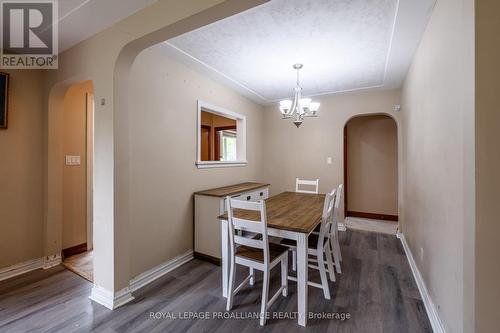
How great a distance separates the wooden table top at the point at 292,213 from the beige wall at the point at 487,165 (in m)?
0.96

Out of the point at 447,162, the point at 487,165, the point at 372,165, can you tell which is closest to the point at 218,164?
Result: the point at 447,162

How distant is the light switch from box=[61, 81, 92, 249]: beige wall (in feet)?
0.13

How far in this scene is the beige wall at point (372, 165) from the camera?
4.77m

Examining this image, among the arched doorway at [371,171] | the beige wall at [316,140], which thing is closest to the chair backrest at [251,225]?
the beige wall at [316,140]

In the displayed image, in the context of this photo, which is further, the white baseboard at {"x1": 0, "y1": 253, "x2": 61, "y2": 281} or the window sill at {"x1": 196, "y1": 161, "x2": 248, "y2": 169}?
the window sill at {"x1": 196, "y1": 161, "x2": 248, "y2": 169}

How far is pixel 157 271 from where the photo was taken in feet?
8.33

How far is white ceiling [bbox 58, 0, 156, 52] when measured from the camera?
172cm

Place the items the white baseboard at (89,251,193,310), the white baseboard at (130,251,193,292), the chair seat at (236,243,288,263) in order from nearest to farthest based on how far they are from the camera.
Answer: the chair seat at (236,243,288,263) → the white baseboard at (89,251,193,310) → the white baseboard at (130,251,193,292)

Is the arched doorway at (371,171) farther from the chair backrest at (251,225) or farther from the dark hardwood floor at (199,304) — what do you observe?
the chair backrest at (251,225)

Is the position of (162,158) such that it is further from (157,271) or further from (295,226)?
(295,226)

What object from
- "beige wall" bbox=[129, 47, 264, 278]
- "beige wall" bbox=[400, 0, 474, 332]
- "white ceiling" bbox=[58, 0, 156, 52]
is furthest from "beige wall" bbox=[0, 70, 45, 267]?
"beige wall" bbox=[400, 0, 474, 332]

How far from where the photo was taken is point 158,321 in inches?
71.8

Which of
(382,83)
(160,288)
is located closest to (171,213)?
(160,288)

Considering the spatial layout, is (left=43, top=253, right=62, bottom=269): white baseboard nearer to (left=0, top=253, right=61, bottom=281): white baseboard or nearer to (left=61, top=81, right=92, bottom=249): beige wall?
(left=0, top=253, right=61, bottom=281): white baseboard
